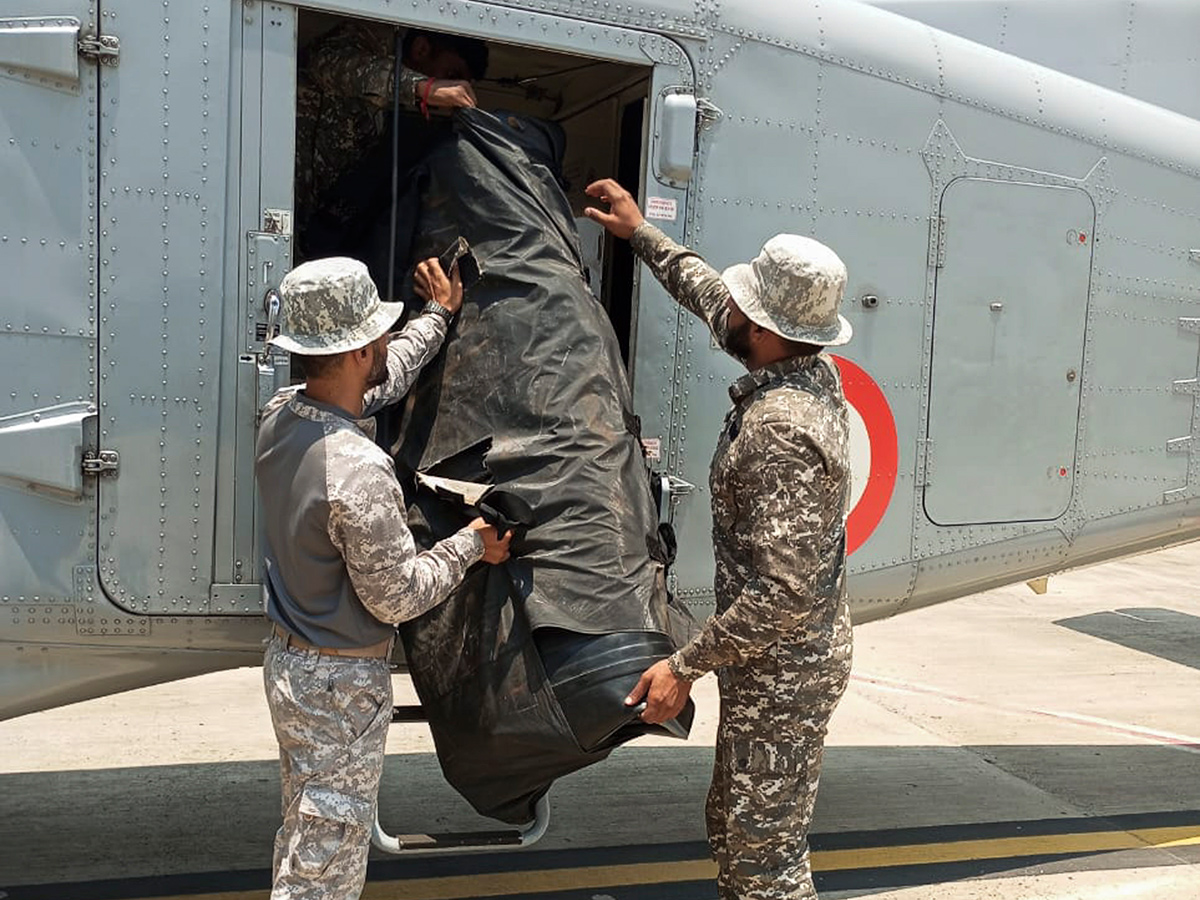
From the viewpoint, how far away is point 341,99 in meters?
3.78

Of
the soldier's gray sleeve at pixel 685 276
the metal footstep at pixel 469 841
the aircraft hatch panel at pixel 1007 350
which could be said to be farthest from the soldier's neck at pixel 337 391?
the aircraft hatch panel at pixel 1007 350

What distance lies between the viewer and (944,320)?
429 cm

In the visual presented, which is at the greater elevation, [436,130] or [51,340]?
[436,130]

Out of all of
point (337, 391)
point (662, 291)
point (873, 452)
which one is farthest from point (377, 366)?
point (873, 452)

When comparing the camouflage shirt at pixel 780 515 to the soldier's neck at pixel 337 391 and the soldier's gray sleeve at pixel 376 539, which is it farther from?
the soldier's neck at pixel 337 391

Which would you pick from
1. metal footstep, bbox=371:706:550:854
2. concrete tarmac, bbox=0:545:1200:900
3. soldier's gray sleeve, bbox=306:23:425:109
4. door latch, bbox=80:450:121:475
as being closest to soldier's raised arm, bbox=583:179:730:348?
soldier's gray sleeve, bbox=306:23:425:109

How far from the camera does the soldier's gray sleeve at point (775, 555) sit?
110 inches

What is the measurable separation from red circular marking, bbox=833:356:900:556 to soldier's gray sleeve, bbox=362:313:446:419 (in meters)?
1.58

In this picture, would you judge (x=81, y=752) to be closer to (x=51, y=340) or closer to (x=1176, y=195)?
(x=51, y=340)

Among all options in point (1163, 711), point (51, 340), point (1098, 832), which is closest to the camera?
point (51, 340)

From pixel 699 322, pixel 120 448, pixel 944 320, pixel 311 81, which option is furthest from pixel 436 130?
pixel 944 320

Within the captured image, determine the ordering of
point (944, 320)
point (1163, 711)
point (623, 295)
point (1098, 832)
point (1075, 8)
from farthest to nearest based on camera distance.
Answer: point (1163, 711) < point (1075, 8) < point (1098, 832) < point (623, 295) < point (944, 320)

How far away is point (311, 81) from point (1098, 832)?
172 inches

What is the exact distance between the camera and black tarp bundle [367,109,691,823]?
2.87 m
